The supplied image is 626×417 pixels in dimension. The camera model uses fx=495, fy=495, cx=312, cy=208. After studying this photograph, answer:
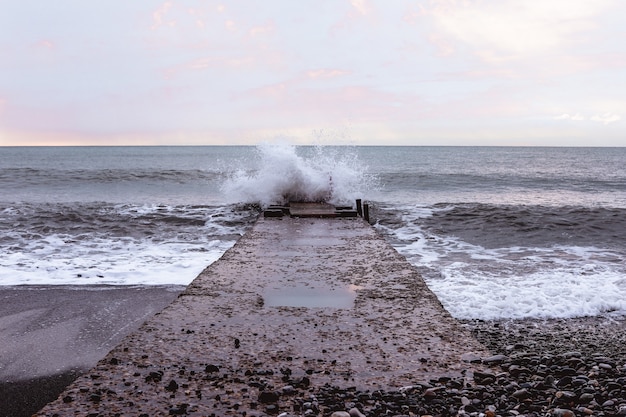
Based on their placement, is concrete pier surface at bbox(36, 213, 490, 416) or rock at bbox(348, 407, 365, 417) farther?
concrete pier surface at bbox(36, 213, 490, 416)

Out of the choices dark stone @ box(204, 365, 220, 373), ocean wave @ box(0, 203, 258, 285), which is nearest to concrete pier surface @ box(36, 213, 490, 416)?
dark stone @ box(204, 365, 220, 373)

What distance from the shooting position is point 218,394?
8.06 feet

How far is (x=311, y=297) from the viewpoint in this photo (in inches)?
171

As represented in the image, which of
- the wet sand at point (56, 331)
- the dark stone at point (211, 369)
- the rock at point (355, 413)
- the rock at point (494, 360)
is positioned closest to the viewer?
the rock at point (355, 413)

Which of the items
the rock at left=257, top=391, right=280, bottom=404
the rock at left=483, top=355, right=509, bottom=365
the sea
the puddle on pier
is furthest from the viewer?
the sea

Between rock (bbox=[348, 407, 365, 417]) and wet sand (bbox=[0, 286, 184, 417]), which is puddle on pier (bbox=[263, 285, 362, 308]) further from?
wet sand (bbox=[0, 286, 184, 417])

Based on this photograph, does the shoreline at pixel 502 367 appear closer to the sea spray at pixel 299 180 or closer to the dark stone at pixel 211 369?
the dark stone at pixel 211 369

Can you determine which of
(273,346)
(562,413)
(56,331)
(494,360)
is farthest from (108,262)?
(562,413)

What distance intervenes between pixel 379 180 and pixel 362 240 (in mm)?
24890

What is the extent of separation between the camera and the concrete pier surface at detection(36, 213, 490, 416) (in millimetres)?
2428

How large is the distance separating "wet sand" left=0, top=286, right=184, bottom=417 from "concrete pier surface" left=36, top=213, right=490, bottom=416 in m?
1.41

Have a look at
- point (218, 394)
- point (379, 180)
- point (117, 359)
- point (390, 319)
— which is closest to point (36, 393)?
point (117, 359)

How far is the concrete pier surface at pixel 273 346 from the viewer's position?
243 centimetres

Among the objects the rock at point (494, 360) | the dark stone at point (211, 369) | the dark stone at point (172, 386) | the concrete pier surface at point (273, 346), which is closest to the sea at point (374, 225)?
the concrete pier surface at point (273, 346)
